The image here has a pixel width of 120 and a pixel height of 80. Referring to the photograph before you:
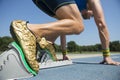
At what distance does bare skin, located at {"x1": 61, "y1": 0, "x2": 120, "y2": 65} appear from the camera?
1.72 meters

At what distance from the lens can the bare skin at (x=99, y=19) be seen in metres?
1.72

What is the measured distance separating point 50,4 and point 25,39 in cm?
28

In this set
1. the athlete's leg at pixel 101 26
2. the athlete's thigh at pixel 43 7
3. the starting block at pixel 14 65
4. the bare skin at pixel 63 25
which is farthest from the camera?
the athlete's leg at pixel 101 26

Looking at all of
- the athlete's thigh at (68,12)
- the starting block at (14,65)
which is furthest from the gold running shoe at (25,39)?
the athlete's thigh at (68,12)

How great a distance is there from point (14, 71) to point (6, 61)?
0.05 meters

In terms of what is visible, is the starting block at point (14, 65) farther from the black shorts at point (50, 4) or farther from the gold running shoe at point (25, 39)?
the black shorts at point (50, 4)

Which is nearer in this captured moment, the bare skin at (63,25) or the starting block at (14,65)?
the starting block at (14,65)

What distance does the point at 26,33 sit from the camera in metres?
1.25

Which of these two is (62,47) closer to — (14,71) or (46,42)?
(46,42)

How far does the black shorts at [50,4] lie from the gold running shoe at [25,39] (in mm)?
196

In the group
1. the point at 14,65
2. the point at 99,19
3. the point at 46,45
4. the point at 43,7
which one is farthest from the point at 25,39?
the point at 99,19

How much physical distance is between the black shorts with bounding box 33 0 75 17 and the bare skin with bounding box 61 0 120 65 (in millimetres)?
271

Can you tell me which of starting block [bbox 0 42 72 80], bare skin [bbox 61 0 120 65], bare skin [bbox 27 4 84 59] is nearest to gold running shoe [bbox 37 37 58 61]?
bare skin [bbox 27 4 84 59]

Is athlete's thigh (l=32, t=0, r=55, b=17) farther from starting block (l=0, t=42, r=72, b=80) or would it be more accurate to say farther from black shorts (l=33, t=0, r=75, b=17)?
starting block (l=0, t=42, r=72, b=80)
